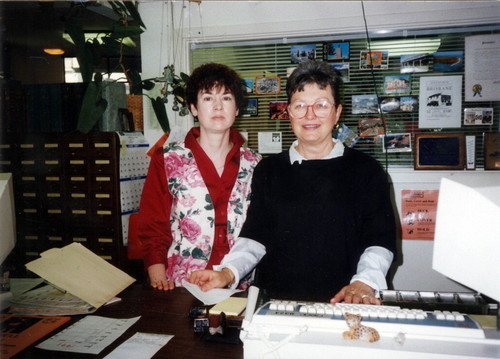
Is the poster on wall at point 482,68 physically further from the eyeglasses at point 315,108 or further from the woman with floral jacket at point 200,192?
the woman with floral jacket at point 200,192

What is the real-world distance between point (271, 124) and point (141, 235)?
142cm

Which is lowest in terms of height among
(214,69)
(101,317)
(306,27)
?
(101,317)

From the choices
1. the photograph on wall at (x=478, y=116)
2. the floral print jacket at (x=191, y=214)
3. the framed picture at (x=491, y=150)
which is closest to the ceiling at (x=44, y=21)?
the floral print jacket at (x=191, y=214)

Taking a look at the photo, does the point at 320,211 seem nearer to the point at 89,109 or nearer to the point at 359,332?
the point at 359,332

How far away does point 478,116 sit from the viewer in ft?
7.92

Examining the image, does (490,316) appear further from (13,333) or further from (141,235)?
(141,235)

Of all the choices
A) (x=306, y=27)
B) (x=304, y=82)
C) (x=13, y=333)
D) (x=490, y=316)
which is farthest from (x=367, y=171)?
(x=306, y=27)

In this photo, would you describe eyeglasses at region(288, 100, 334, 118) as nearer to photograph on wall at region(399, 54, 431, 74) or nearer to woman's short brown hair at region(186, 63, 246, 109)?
Result: woman's short brown hair at region(186, 63, 246, 109)

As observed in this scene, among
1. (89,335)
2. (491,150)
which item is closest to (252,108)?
(491,150)

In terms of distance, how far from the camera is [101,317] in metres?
1.14

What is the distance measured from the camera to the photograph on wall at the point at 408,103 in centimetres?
252

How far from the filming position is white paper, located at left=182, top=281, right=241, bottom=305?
1.18m

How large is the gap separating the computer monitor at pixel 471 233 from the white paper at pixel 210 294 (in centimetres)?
70

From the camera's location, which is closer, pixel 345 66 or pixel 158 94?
pixel 345 66
